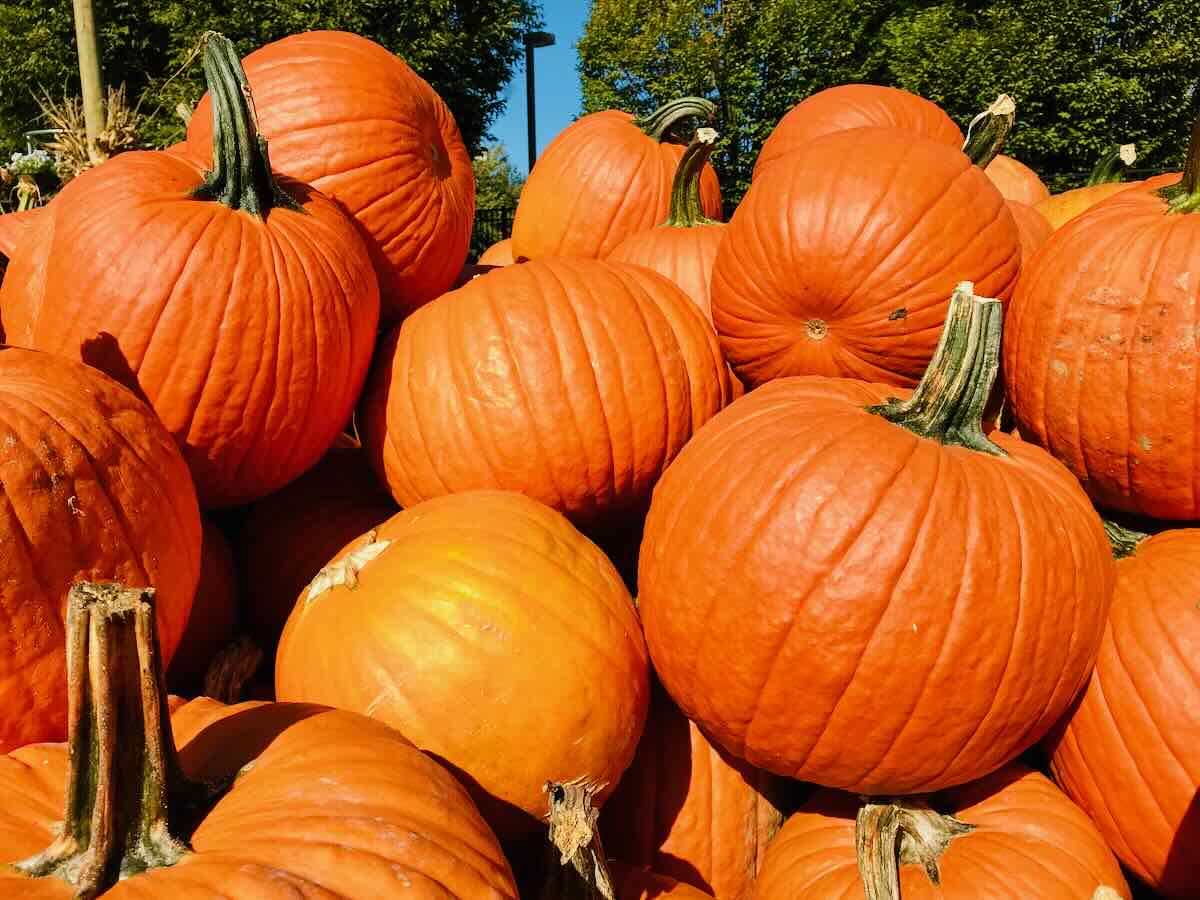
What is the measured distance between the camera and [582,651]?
1.70 metres

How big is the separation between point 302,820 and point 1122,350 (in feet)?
6.29

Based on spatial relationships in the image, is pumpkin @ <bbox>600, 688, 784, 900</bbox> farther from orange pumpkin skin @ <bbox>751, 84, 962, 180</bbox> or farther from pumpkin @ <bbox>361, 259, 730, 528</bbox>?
orange pumpkin skin @ <bbox>751, 84, 962, 180</bbox>

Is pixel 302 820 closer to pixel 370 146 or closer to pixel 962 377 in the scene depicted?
pixel 962 377

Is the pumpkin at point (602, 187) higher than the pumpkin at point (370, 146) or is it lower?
lower

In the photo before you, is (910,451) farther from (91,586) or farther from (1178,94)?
(1178,94)

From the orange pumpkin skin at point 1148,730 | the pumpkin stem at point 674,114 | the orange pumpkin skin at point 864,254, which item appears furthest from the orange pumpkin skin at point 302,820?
the pumpkin stem at point 674,114

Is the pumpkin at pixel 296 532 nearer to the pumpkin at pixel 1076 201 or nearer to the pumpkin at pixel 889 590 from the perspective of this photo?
the pumpkin at pixel 889 590

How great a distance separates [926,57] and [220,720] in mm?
18871

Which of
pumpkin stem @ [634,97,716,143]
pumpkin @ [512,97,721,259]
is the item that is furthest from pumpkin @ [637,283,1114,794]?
pumpkin stem @ [634,97,716,143]

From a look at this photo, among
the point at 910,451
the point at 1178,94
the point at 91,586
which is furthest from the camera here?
the point at 1178,94

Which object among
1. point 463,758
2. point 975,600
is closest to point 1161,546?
point 975,600

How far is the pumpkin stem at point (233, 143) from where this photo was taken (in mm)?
2156

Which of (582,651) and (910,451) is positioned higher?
(910,451)

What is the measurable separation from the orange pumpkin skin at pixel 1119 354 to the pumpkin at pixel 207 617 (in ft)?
7.04
